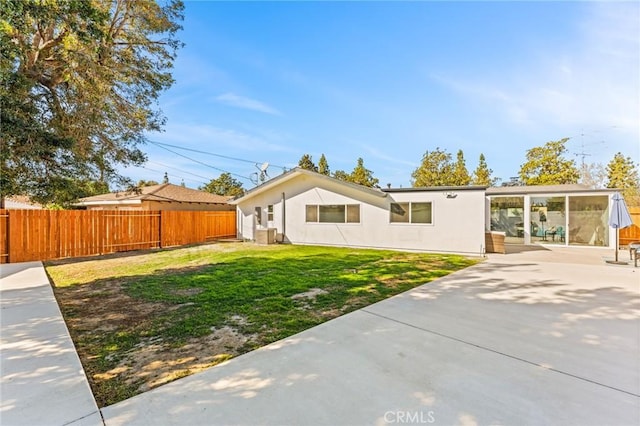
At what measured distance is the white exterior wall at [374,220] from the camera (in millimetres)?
11406

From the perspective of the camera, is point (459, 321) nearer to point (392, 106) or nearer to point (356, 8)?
point (356, 8)

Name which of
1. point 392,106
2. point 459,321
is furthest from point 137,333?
point 392,106

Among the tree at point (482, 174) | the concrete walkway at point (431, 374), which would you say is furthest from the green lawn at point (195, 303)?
the tree at point (482, 174)

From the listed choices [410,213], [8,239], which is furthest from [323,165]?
[8,239]

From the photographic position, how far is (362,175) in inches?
1313

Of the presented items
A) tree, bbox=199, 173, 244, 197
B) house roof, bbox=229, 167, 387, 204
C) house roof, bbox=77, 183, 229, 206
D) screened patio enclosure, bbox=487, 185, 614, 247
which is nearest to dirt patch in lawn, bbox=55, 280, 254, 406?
house roof, bbox=229, 167, 387, 204

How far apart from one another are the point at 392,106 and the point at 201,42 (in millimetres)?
10136

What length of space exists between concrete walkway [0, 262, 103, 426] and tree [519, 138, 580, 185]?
30077mm

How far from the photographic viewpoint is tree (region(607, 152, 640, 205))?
22.8 m

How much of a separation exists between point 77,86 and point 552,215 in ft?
58.0

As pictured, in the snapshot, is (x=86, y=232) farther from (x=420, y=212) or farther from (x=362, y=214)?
(x=420, y=212)

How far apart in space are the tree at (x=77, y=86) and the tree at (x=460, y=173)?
2747cm

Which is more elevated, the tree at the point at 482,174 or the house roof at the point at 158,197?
the tree at the point at 482,174

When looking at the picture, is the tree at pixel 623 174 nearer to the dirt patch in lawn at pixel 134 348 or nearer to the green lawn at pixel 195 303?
the green lawn at pixel 195 303
